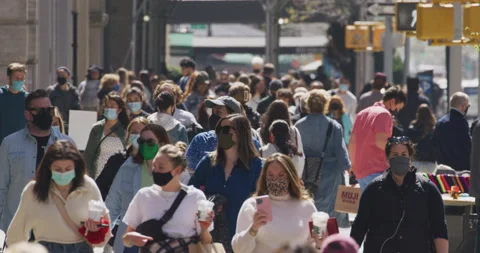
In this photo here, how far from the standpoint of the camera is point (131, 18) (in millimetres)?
42438

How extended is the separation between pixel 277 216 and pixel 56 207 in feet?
4.10

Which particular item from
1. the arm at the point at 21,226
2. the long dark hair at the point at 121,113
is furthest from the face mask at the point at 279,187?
the long dark hair at the point at 121,113

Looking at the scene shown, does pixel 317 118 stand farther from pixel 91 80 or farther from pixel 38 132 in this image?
pixel 91 80

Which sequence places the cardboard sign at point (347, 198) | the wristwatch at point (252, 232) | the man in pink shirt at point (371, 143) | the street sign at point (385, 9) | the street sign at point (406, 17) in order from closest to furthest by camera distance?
the wristwatch at point (252, 232) → the cardboard sign at point (347, 198) → the man in pink shirt at point (371, 143) → the street sign at point (406, 17) → the street sign at point (385, 9)

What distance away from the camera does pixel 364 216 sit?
34.0 ft

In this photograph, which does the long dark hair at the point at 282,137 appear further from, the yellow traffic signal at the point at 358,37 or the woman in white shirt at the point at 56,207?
the yellow traffic signal at the point at 358,37

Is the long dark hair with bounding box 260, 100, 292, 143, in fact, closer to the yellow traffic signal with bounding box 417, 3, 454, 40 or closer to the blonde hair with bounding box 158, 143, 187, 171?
the yellow traffic signal with bounding box 417, 3, 454, 40

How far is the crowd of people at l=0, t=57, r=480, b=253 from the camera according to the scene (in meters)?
9.52

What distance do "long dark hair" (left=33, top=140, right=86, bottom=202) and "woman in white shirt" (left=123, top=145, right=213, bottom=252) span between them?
13.7 inches

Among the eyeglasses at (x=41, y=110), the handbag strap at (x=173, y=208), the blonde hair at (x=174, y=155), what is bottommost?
the handbag strap at (x=173, y=208)

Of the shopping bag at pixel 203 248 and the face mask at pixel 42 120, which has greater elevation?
the face mask at pixel 42 120

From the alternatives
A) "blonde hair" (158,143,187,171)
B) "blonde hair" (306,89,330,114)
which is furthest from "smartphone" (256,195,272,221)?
"blonde hair" (306,89,330,114)

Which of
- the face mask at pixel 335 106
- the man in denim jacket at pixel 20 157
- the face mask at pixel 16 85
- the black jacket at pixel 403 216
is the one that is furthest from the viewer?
the face mask at pixel 335 106

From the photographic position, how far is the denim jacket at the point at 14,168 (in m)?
11.8
